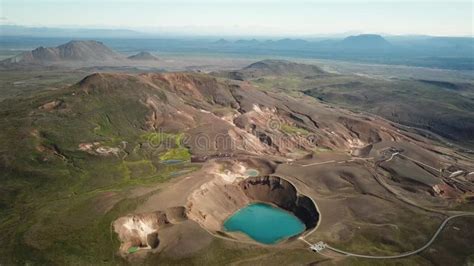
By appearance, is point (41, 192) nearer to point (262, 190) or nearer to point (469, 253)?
point (262, 190)

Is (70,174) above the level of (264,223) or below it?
above

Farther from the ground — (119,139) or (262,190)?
(119,139)

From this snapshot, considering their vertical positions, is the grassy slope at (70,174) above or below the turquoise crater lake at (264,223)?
above

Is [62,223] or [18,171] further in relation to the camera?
[18,171]

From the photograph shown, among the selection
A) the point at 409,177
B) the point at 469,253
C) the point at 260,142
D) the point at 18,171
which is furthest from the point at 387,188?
the point at 18,171

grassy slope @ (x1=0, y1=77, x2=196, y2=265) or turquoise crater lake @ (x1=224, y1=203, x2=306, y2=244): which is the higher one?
grassy slope @ (x1=0, y1=77, x2=196, y2=265)

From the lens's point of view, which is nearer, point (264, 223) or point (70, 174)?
point (264, 223)

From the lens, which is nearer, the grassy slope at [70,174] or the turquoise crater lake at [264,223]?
the grassy slope at [70,174]

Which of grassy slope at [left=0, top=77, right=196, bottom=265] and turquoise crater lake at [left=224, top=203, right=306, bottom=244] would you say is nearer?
grassy slope at [left=0, top=77, right=196, bottom=265]
